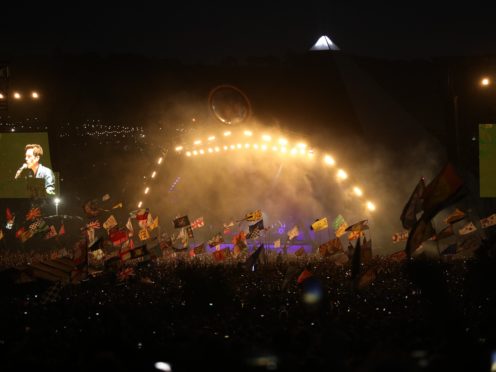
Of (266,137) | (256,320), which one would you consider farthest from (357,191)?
(256,320)

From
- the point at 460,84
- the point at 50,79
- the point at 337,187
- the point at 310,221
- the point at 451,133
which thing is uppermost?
the point at 50,79

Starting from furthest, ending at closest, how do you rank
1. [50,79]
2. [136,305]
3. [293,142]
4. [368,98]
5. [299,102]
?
[50,79], [299,102], [368,98], [293,142], [136,305]

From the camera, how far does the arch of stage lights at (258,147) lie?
15977 millimetres

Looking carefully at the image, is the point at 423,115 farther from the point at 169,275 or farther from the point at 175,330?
the point at 175,330

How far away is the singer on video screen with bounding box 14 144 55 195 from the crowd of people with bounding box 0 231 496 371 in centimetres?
1183

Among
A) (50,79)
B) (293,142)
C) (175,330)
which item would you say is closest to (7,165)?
(50,79)

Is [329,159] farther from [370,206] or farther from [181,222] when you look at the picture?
[181,222]

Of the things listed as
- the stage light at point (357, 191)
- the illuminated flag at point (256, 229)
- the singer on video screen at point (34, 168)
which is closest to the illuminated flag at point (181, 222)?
the illuminated flag at point (256, 229)

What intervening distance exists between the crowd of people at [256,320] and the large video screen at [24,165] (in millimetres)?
11826

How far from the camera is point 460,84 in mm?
16797

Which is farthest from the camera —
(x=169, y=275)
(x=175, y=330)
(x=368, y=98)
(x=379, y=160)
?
(x=368, y=98)

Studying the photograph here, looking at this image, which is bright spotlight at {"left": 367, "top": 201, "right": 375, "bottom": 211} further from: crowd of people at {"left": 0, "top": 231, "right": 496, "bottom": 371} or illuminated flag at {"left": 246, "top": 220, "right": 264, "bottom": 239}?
crowd of people at {"left": 0, "top": 231, "right": 496, "bottom": 371}

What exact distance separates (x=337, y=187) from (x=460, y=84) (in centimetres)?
499

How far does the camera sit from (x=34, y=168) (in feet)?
67.1
